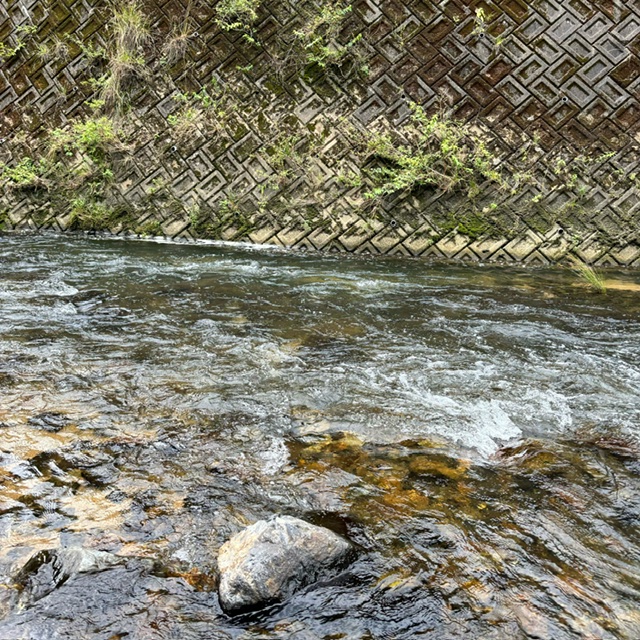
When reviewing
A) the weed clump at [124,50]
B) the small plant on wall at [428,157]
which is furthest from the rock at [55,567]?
the weed clump at [124,50]

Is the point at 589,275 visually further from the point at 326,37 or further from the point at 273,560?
the point at 273,560

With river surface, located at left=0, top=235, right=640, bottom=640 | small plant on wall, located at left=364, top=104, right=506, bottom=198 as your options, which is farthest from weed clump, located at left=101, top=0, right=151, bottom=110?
river surface, located at left=0, top=235, right=640, bottom=640

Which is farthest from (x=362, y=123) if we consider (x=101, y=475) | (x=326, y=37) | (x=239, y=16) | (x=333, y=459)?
(x=101, y=475)

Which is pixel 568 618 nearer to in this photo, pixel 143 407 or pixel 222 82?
pixel 143 407

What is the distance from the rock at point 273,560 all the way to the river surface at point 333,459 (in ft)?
0.16

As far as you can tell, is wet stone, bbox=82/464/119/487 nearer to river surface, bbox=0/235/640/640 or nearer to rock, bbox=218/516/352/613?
river surface, bbox=0/235/640/640

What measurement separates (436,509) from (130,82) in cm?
848

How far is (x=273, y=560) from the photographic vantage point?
5.43 feet

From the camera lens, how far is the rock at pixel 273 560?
5.26ft

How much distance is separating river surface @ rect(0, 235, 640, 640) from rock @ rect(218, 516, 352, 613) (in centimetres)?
5

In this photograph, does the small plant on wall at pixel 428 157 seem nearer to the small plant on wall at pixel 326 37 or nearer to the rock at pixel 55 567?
the small plant on wall at pixel 326 37

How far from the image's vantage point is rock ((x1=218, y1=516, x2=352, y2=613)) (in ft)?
5.26

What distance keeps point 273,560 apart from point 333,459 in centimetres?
81

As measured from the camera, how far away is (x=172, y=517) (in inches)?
79.0
